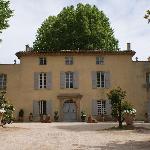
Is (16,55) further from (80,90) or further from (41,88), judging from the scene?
(80,90)

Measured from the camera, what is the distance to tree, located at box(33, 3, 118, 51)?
40.3 m

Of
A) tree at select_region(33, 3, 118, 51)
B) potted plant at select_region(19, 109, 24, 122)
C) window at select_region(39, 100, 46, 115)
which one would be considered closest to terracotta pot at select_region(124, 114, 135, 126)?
window at select_region(39, 100, 46, 115)

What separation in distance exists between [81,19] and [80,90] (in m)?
11.4

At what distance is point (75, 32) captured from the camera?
40.6 m

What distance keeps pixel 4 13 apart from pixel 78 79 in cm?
1256

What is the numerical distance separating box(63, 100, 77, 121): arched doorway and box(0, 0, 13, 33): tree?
41.4ft

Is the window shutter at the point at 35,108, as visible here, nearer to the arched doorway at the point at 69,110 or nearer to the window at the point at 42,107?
the window at the point at 42,107

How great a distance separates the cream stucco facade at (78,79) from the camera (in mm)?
32562

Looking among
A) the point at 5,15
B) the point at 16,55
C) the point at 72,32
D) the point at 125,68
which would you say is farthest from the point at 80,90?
the point at 5,15

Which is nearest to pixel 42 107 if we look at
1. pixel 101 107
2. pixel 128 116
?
pixel 101 107

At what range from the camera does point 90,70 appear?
108ft

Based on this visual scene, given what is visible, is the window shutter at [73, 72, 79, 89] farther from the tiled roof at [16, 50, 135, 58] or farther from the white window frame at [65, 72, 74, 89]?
the tiled roof at [16, 50, 135, 58]

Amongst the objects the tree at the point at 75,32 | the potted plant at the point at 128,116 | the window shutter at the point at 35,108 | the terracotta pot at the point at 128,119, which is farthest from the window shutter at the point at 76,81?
the terracotta pot at the point at 128,119

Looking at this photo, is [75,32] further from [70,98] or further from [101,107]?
[101,107]
